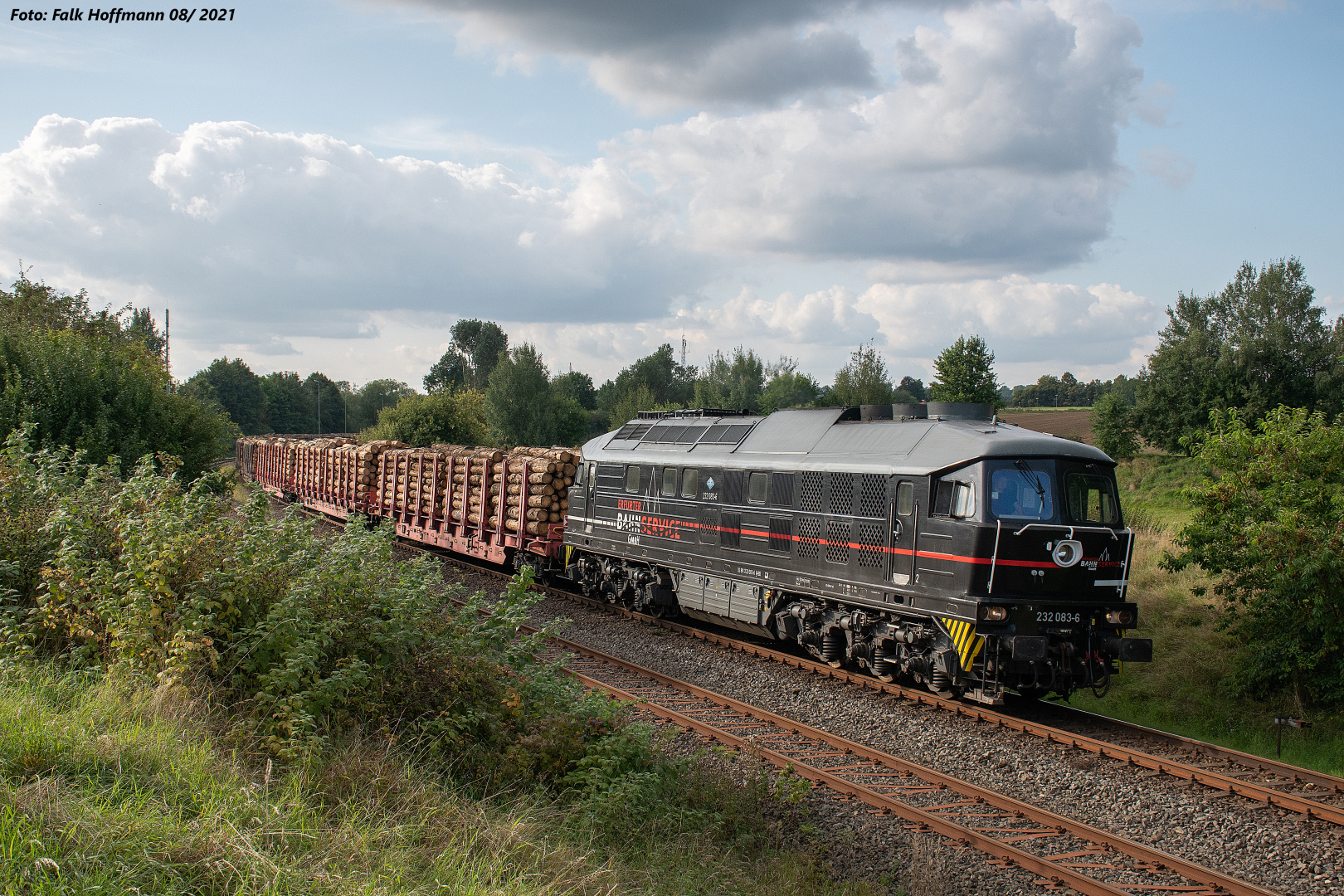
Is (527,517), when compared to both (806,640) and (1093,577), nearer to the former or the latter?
(806,640)

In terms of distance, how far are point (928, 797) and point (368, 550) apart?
577cm

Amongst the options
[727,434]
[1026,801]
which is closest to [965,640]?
[1026,801]

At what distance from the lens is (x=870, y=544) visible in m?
10.8

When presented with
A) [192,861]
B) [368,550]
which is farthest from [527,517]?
[192,861]

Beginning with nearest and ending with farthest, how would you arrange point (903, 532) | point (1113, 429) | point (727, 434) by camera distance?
point (903, 532), point (727, 434), point (1113, 429)

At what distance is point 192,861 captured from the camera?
4180 millimetres

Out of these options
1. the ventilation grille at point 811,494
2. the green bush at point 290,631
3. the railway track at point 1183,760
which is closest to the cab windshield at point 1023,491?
the railway track at point 1183,760

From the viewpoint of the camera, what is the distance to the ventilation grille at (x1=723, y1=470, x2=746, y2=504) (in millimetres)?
13242

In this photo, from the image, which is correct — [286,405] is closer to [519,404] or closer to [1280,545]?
[519,404]

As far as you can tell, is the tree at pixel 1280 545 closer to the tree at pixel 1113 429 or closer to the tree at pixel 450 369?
the tree at pixel 1113 429

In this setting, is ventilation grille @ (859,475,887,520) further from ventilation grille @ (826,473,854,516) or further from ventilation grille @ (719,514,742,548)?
ventilation grille @ (719,514,742,548)

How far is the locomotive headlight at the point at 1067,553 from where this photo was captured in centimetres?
953

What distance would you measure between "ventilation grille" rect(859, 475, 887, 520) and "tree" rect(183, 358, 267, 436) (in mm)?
99531

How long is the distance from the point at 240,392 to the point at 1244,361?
99038mm
